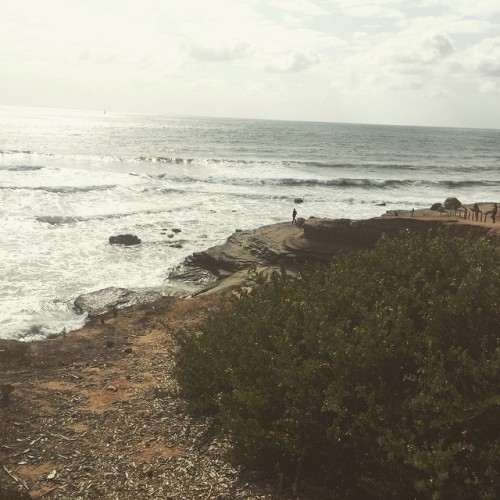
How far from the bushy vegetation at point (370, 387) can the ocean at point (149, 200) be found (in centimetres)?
809

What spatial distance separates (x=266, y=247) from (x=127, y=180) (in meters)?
27.4

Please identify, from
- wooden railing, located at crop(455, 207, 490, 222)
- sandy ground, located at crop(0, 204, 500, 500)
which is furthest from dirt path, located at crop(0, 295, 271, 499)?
wooden railing, located at crop(455, 207, 490, 222)

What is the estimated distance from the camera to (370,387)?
6.18 m

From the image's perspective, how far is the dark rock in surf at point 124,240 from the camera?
73.5ft

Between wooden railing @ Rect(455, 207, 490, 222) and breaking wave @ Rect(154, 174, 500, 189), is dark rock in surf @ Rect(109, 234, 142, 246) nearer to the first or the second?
wooden railing @ Rect(455, 207, 490, 222)

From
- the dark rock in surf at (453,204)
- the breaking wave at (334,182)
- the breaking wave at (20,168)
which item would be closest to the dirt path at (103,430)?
the dark rock in surf at (453,204)

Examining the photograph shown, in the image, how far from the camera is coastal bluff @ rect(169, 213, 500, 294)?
16672 millimetres

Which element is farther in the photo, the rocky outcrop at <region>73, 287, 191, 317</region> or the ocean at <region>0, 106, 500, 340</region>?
the ocean at <region>0, 106, 500, 340</region>

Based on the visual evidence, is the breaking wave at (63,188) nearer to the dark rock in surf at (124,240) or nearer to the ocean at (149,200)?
the ocean at (149,200)

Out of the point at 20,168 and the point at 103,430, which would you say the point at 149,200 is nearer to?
the point at 20,168

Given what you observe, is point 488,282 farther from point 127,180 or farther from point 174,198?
point 127,180

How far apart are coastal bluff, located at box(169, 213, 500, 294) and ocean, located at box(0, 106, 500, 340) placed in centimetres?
147

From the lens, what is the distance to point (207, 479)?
20.5ft

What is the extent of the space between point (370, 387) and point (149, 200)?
3014 centimetres
